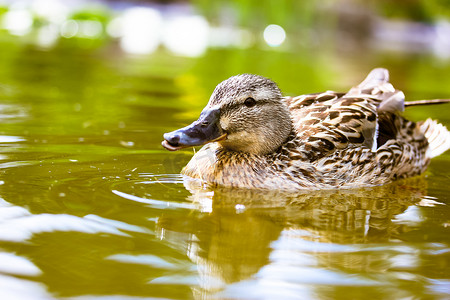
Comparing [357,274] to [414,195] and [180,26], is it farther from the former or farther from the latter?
[180,26]

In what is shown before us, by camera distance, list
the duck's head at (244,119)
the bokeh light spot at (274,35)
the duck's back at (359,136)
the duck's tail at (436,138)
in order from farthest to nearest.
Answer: the bokeh light spot at (274,35), the duck's tail at (436,138), the duck's back at (359,136), the duck's head at (244,119)

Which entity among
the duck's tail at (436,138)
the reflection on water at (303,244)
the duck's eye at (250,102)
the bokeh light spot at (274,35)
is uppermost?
the bokeh light spot at (274,35)

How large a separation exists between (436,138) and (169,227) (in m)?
3.53

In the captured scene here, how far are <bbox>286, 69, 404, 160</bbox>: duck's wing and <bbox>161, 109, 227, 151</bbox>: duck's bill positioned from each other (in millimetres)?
744

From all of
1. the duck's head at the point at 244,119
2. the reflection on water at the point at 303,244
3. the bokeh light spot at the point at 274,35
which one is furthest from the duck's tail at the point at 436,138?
the bokeh light spot at the point at 274,35

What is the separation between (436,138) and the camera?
6473mm

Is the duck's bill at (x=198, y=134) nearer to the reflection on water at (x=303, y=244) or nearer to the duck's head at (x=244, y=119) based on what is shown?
the duck's head at (x=244, y=119)

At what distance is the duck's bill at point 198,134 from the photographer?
15.3 ft

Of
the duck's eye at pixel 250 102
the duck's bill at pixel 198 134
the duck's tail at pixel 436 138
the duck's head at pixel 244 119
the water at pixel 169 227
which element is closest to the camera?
the water at pixel 169 227

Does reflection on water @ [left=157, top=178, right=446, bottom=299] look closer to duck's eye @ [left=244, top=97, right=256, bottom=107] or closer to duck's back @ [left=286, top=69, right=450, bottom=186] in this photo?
duck's back @ [left=286, top=69, right=450, bottom=186]

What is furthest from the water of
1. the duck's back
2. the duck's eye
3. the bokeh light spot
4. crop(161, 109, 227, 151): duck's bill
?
the bokeh light spot

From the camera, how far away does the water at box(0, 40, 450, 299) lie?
309 centimetres

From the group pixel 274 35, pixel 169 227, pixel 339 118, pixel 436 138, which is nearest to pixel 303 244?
pixel 169 227

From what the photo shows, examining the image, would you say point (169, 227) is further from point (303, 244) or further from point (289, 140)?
point (289, 140)
